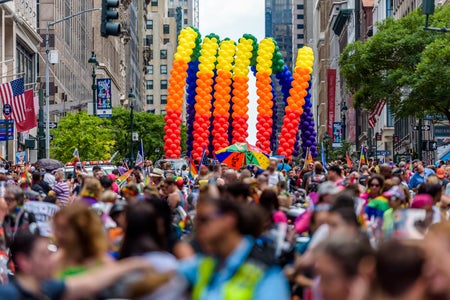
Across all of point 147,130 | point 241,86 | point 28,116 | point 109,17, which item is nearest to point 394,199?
point 109,17

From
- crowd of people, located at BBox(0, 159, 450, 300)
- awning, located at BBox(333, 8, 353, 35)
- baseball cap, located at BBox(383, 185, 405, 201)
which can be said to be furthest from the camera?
awning, located at BBox(333, 8, 353, 35)

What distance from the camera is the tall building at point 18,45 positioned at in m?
65.4

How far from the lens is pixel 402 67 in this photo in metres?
55.6

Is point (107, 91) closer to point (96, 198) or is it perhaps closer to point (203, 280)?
point (96, 198)

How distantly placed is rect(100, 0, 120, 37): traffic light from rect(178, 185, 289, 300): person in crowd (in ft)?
57.2

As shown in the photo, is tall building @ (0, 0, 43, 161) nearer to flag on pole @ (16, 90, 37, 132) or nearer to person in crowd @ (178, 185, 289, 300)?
flag on pole @ (16, 90, 37, 132)

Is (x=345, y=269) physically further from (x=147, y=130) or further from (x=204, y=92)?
(x=147, y=130)

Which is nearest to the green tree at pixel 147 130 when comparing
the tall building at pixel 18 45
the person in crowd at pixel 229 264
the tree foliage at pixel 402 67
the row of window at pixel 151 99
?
the tall building at pixel 18 45

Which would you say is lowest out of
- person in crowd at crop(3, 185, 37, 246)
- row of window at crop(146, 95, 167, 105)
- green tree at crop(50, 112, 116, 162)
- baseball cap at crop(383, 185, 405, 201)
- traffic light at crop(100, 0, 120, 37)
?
person in crowd at crop(3, 185, 37, 246)

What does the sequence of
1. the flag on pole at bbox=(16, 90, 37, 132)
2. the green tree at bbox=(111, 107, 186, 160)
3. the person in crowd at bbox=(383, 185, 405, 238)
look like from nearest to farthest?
the person in crowd at bbox=(383, 185, 405, 238) < the flag on pole at bbox=(16, 90, 37, 132) < the green tree at bbox=(111, 107, 186, 160)

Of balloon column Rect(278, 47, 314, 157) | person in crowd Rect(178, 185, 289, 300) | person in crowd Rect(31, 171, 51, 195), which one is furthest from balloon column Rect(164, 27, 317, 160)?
person in crowd Rect(178, 185, 289, 300)

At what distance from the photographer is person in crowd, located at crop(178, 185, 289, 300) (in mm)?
Result: 6109

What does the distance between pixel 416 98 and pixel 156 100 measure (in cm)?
14687

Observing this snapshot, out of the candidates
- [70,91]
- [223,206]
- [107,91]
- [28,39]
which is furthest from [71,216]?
[70,91]
